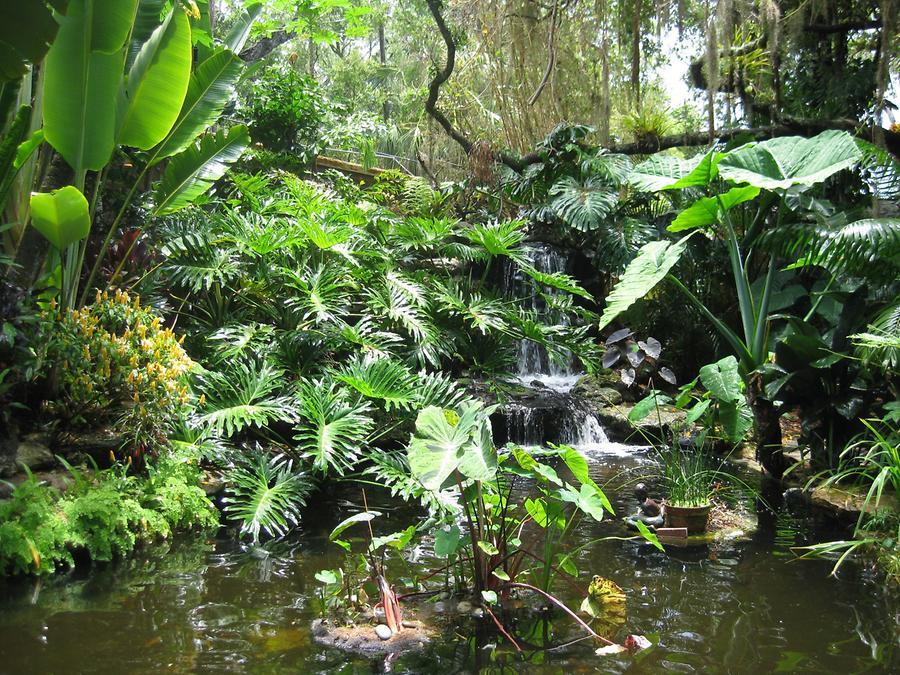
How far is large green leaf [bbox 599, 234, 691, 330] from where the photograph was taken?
554 centimetres

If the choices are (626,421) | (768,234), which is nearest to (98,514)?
(768,234)

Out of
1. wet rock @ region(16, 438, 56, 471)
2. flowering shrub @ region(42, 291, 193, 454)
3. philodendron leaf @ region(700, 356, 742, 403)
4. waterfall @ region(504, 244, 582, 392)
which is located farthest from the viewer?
waterfall @ region(504, 244, 582, 392)

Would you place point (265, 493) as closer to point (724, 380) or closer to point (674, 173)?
point (724, 380)

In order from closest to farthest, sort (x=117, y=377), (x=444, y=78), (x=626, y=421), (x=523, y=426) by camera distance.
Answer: (x=117, y=377)
(x=523, y=426)
(x=626, y=421)
(x=444, y=78)

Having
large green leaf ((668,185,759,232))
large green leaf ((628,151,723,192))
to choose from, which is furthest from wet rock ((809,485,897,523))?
large green leaf ((628,151,723,192))

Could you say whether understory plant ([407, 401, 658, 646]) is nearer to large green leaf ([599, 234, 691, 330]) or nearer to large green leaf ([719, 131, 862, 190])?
large green leaf ([599, 234, 691, 330])

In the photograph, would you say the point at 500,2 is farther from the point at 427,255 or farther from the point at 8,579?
the point at 8,579

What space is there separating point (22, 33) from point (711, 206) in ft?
16.1

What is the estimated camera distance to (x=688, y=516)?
16.0 ft

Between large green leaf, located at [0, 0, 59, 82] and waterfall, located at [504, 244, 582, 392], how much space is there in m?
5.83

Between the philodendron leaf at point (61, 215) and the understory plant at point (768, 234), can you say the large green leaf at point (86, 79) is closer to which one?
the philodendron leaf at point (61, 215)

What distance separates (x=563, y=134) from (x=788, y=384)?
5806 mm

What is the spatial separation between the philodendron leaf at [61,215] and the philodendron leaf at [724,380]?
453 centimetres

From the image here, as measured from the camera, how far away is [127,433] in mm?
4902
